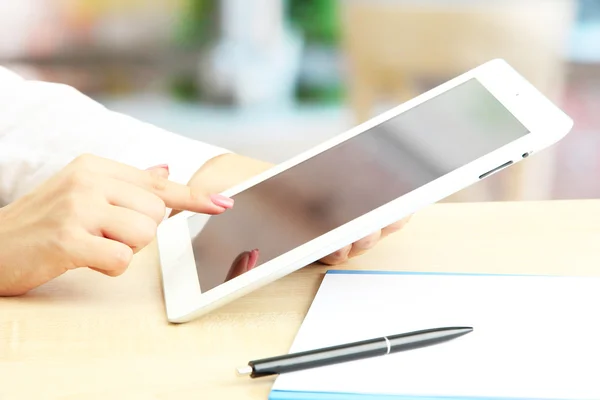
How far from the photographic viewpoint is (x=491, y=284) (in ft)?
1.93

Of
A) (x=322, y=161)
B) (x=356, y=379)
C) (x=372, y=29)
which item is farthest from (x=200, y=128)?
(x=356, y=379)

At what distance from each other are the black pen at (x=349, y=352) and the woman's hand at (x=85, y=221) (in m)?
0.14

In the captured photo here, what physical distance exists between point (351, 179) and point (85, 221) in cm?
20

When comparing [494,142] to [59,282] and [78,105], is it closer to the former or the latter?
[59,282]

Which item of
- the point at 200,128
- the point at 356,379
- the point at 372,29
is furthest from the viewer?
the point at 200,128

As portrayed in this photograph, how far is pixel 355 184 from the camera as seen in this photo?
1.93 feet

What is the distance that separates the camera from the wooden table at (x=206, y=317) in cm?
46

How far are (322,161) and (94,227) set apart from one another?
0.63 ft

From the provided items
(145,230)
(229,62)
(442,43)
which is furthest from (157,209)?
(229,62)

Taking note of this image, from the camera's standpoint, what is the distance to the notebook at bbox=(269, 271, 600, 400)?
1.43 ft

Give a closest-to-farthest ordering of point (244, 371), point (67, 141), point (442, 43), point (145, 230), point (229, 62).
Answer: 1. point (244, 371)
2. point (145, 230)
3. point (67, 141)
4. point (442, 43)
5. point (229, 62)

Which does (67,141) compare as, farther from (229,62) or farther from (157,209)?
(229,62)

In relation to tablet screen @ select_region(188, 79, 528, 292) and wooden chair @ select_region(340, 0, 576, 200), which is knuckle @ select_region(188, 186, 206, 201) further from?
wooden chair @ select_region(340, 0, 576, 200)

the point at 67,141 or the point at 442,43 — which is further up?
the point at 442,43
